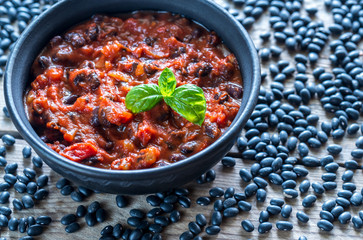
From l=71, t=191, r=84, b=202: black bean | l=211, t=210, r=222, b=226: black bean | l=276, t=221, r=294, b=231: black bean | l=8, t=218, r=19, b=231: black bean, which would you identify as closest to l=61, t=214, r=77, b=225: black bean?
l=71, t=191, r=84, b=202: black bean

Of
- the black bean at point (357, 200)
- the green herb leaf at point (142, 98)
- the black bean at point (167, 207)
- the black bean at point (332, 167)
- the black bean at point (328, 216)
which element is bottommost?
the black bean at point (167, 207)

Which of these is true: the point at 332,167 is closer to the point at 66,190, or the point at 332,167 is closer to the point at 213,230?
the point at 213,230

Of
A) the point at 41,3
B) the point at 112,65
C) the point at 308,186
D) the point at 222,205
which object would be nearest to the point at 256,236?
the point at 222,205

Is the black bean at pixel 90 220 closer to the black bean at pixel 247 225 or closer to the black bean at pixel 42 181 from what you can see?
the black bean at pixel 42 181

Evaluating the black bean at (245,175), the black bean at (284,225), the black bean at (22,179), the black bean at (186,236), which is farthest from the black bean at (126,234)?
the black bean at (284,225)

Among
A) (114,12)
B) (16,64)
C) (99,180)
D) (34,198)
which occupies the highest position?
(114,12)

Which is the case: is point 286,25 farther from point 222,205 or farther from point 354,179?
point 222,205

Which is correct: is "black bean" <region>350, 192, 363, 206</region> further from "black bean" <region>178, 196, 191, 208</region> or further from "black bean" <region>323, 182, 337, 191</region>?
"black bean" <region>178, 196, 191, 208</region>
